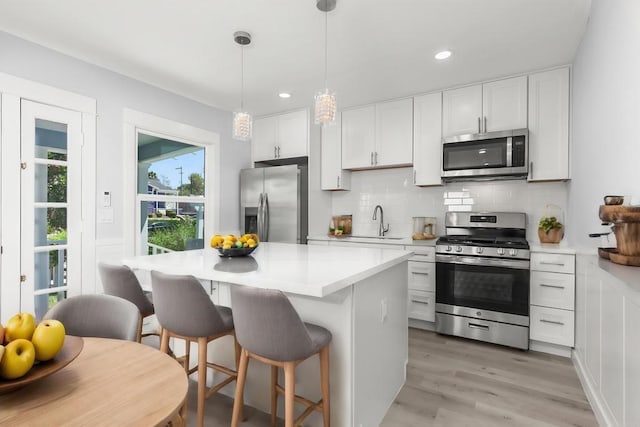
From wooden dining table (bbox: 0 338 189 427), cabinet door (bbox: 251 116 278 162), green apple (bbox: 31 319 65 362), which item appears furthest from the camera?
cabinet door (bbox: 251 116 278 162)

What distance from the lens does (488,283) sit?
10.1ft

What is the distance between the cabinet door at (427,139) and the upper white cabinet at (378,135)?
0.26 ft

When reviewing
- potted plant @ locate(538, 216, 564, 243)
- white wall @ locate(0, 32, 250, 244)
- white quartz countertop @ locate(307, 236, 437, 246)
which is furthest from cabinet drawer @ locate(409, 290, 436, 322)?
white wall @ locate(0, 32, 250, 244)

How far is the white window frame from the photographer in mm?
3230

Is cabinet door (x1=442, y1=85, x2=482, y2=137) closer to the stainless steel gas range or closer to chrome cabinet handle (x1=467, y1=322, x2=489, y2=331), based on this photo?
the stainless steel gas range

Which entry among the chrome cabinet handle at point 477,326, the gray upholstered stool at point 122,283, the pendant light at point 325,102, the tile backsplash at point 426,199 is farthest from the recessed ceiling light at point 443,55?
the gray upholstered stool at point 122,283

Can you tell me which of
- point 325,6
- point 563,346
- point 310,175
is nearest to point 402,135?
point 310,175

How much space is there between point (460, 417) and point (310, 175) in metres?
3.11

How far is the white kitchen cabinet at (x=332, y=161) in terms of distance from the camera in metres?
4.25

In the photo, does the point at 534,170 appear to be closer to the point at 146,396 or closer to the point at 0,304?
the point at 146,396

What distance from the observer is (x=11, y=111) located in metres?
2.47

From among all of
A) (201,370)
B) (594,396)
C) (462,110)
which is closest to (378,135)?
(462,110)

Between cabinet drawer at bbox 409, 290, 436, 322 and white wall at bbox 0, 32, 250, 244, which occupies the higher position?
white wall at bbox 0, 32, 250, 244

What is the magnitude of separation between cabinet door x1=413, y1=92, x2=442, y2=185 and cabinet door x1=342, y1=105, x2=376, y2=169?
0.54m
